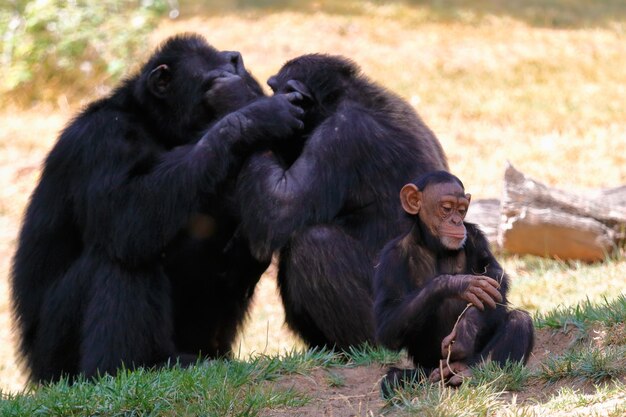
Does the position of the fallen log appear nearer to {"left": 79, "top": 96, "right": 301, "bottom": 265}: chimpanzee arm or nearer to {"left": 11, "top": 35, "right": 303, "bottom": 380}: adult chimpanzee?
{"left": 11, "top": 35, "right": 303, "bottom": 380}: adult chimpanzee

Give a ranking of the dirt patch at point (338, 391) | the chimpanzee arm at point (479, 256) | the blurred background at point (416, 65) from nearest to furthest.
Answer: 1. the dirt patch at point (338, 391)
2. the chimpanzee arm at point (479, 256)
3. the blurred background at point (416, 65)

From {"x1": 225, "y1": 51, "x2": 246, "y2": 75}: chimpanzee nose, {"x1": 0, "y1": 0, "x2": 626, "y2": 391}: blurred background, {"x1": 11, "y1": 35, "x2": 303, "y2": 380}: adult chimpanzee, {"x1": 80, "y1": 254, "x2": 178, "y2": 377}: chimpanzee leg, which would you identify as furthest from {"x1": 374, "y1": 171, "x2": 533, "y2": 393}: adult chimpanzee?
{"x1": 0, "y1": 0, "x2": 626, "y2": 391}: blurred background

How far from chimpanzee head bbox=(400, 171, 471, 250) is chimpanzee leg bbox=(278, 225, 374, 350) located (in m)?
1.19

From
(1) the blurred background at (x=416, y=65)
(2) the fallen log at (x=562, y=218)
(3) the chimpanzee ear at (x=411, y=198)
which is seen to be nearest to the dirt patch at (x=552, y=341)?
(3) the chimpanzee ear at (x=411, y=198)

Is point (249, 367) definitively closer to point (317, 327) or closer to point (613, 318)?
point (317, 327)

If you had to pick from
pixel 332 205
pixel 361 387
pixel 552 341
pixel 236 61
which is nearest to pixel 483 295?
pixel 361 387

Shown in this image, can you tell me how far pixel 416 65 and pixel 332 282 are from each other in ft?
37.1

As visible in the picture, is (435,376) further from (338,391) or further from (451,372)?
(338,391)

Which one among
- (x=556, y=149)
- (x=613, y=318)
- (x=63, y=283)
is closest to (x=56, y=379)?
(x=63, y=283)

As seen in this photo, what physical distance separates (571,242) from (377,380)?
4.13 m

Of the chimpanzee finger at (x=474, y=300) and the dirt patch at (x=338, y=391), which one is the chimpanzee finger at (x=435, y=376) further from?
the chimpanzee finger at (x=474, y=300)

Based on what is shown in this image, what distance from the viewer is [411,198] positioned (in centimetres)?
471

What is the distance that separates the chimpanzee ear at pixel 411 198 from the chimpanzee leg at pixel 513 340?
0.65 metres

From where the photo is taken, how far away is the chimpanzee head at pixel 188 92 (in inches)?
249
